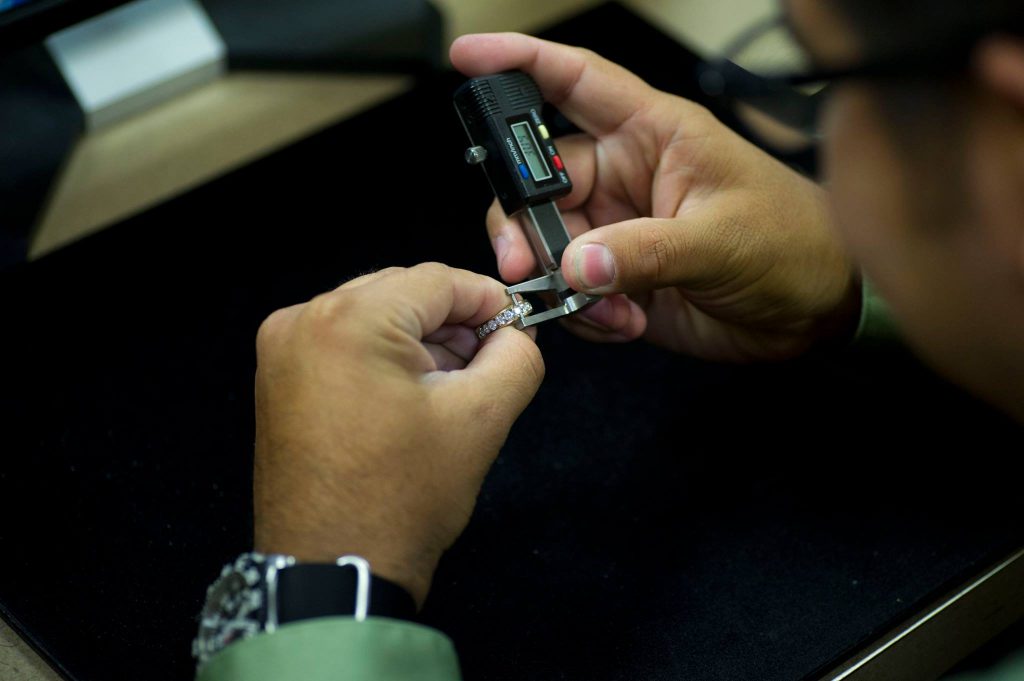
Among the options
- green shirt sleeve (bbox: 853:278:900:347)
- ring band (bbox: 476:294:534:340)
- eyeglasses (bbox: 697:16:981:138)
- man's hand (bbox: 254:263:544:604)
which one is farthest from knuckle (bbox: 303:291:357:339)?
green shirt sleeve (bbox: 853:278:900:347)

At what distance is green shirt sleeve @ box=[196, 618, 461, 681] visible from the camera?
1.53 feet

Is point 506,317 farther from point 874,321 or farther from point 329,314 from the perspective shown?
point 874,321

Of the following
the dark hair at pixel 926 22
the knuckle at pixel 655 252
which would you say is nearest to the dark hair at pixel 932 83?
the dark hair at pixel 926 22

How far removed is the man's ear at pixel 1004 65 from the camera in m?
0.36

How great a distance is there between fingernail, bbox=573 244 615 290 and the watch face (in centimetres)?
27

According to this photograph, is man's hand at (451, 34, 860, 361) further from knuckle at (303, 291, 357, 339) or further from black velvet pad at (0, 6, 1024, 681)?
knuckle at (303, 291, 357, 339)

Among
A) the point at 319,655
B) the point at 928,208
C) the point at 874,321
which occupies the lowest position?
the point at 874,321

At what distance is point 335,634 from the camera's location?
47 cm

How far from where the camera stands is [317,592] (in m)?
0.48

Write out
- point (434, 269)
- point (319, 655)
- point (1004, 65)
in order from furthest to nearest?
point (434, 269) → point (319, 655) → point (1004, 65)

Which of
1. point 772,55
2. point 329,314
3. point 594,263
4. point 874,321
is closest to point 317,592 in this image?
point 329,314

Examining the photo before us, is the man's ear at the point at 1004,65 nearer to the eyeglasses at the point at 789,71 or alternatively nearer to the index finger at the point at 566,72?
the eyeglasses at the point at 789,71

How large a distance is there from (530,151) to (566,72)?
98 millimetres

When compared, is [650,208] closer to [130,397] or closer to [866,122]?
[866,122]
